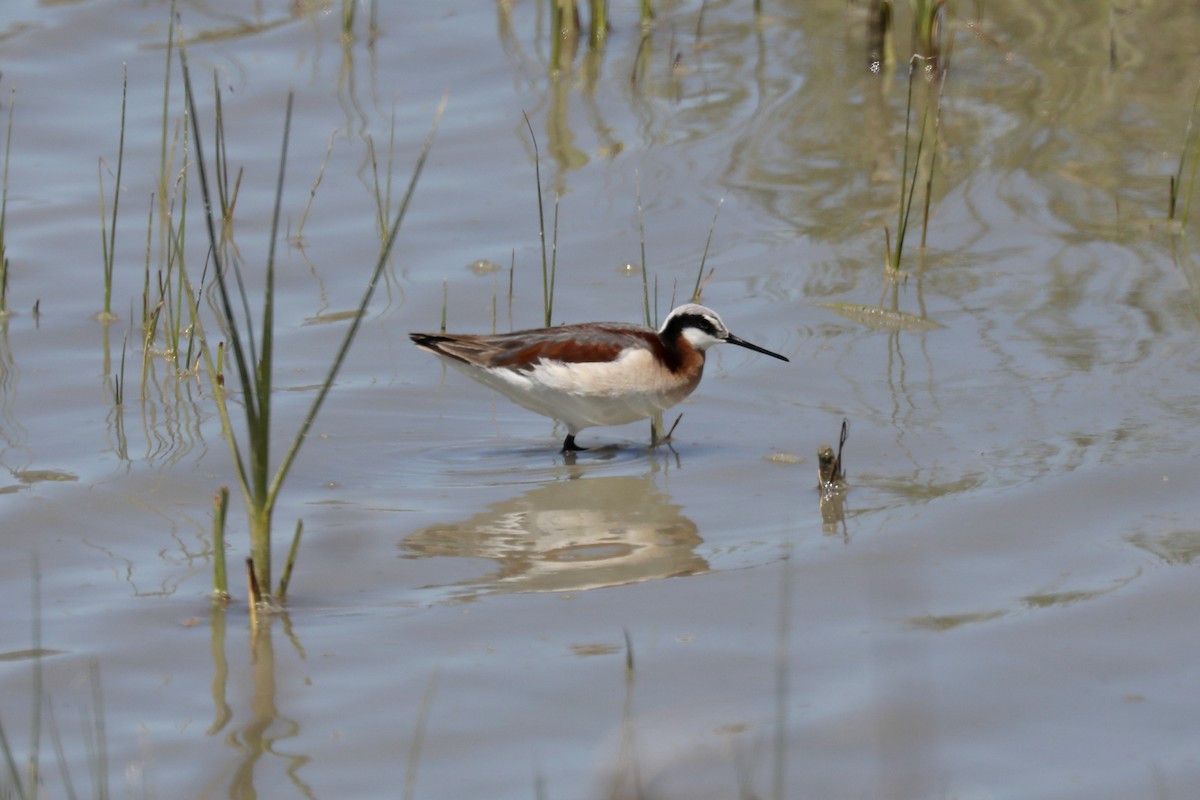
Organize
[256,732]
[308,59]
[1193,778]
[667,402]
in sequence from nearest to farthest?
1. [1193,778]
2. [256,732]
3. [667,402]
4. [308,59]

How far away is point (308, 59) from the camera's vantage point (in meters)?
12.7

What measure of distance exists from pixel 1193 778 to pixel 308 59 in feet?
31.9

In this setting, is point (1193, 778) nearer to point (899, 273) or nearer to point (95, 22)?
point (899, 273)

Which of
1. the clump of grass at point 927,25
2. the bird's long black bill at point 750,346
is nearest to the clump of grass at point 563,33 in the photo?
the clump of grass at point 927,25

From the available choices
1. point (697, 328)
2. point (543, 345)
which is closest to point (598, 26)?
point (697, 328)

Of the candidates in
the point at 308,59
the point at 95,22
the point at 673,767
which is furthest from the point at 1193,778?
the point at 95,22

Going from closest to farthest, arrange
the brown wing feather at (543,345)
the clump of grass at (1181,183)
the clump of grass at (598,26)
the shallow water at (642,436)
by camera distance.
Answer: the shallow water at (642,436)
the brown wing feather at (543,345)
the clump of grass at (1181,183)
the clump of grass at (598,26)

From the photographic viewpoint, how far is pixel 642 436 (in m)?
8.25

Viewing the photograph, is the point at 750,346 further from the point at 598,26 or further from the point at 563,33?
the point at 563,33

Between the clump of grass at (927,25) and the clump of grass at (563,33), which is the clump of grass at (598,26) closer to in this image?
the clump of grass at (563,33)

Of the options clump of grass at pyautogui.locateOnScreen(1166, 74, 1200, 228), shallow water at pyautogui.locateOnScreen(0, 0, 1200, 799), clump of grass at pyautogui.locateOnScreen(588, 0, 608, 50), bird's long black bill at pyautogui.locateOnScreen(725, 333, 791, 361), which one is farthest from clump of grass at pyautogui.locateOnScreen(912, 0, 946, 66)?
bird's long black bill at pyautogui.locateOnScreen(725, 333, 791, 361)

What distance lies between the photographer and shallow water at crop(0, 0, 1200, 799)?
15.8ft

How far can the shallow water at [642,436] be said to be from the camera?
15.8 ft

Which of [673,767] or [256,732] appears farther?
[256,732]
